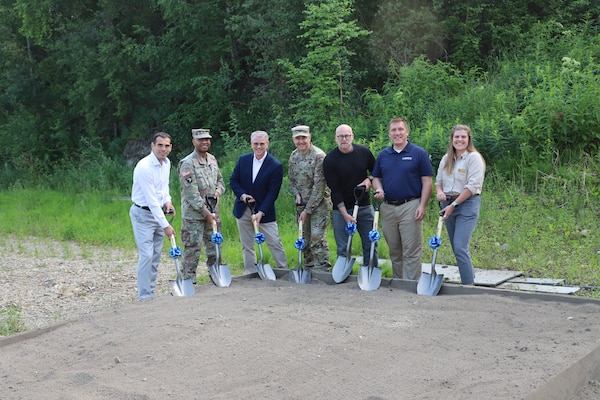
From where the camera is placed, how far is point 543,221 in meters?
9.42

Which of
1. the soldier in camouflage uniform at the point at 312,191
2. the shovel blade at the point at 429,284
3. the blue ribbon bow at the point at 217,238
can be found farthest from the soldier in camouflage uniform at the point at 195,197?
the shovel blade at the point at 429,284

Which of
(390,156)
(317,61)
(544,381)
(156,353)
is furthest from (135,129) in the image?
(544,381)

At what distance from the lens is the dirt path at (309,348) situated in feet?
14.7

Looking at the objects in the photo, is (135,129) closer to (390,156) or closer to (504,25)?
(504,25)

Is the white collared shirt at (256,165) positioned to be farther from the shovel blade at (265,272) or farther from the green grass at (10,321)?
the green grass at (10,321)

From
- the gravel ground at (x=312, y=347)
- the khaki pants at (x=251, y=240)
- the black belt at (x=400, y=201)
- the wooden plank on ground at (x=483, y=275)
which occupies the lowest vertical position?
the wooden plank on ground at (x=483, y=275)

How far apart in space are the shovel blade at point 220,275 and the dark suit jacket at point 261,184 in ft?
2.58

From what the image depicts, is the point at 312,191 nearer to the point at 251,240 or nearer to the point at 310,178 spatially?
the point at 310,178

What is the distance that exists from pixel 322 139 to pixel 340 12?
116 inches

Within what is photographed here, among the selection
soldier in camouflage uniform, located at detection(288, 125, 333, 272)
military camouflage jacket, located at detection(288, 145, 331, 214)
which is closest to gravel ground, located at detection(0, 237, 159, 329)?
soldier in camouflage uniform, located at detection(288, 125, 333, 272)

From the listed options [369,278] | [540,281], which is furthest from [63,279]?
[540,281]

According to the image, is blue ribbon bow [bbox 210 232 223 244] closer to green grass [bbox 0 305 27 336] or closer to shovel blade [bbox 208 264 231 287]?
shovel blade [bbox 208 264 231 287]

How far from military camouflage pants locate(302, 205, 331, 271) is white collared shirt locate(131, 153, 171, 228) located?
1647 mm

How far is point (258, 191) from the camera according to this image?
8.02m
